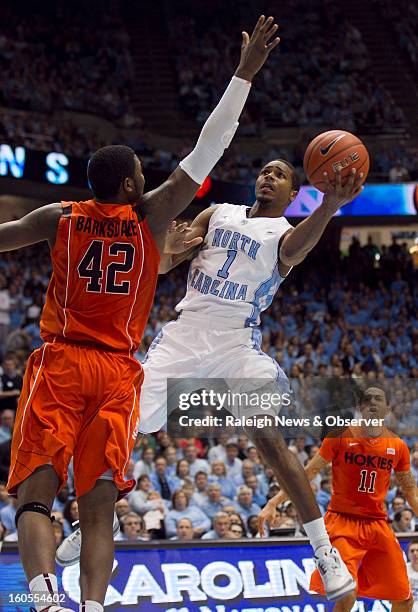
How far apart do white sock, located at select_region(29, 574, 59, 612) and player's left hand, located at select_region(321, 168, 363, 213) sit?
202cm

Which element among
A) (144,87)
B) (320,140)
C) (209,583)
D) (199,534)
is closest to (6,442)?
(199,534)

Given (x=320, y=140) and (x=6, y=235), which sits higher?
(x=320, y=140)

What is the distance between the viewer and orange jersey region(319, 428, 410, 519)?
19.5ft

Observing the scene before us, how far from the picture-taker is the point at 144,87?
23.3m

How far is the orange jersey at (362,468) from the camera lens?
5.96 meters

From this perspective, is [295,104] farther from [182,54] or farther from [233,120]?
[233,120]

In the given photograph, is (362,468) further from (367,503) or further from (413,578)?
(413,578)

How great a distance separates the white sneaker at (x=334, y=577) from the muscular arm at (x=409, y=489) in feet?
5.22

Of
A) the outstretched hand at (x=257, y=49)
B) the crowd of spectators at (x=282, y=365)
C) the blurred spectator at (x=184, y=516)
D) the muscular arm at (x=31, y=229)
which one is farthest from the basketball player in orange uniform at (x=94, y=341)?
the blurred spectator at (x=184, y=516)

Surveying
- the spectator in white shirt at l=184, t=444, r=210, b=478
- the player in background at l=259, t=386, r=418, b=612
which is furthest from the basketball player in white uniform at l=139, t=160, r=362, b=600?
the spectator in white shirt at l=184, t=444, r=210, b=478

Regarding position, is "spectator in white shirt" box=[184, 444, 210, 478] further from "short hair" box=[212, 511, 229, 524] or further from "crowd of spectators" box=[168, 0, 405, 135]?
"crowd of spectators" box=[168, 0, 405, 135]

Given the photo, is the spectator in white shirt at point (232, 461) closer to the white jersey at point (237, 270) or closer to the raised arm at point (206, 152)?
the white jersey at point (237, 270)

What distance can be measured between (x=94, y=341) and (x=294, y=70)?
2139cm

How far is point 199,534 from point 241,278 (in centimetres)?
422
